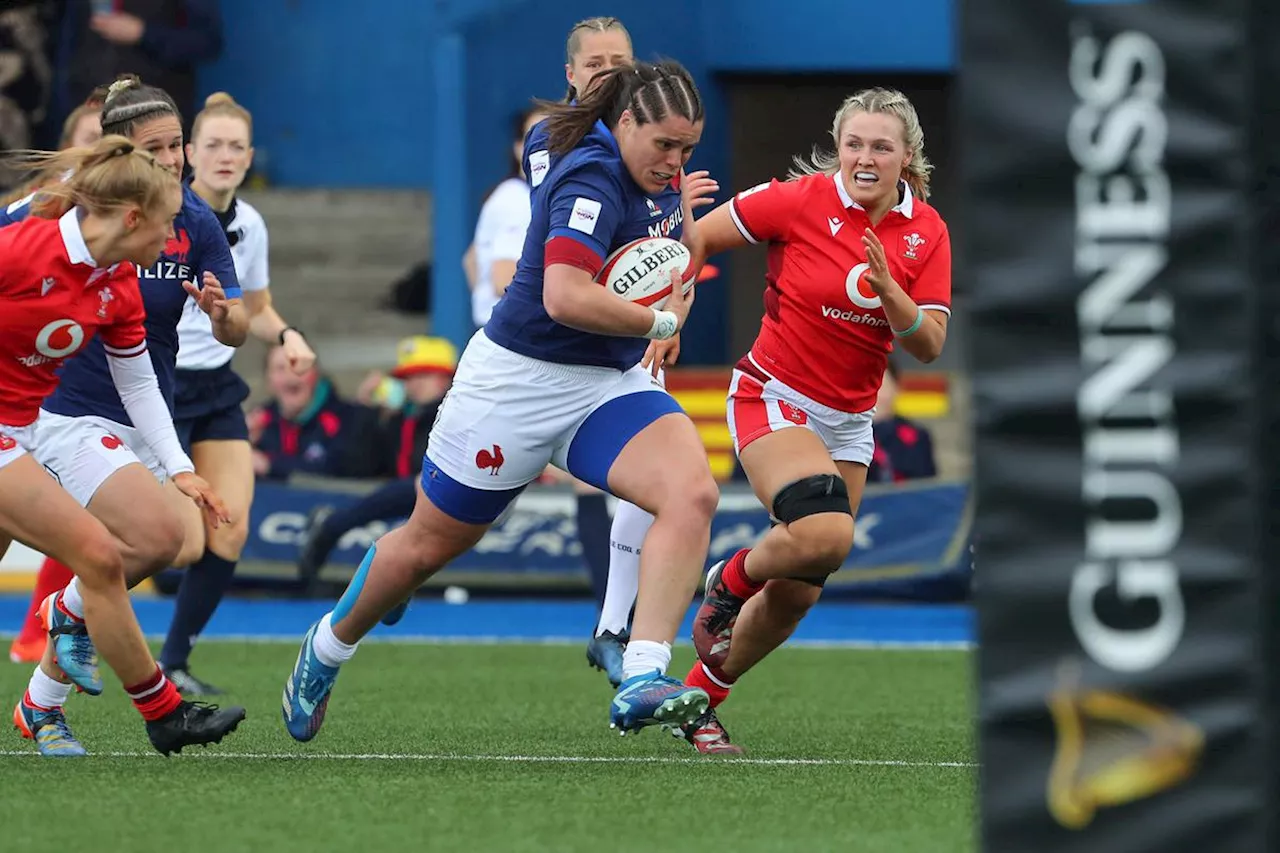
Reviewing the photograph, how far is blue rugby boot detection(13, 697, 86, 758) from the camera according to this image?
6.00 metres

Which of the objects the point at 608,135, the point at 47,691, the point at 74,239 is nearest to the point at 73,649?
the point at 47,691

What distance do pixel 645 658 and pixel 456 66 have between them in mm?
9818

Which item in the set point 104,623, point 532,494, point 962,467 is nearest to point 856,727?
point 104,623

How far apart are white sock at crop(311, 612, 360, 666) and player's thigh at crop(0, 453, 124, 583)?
0.76 meters

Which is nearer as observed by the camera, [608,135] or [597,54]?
[608,135]

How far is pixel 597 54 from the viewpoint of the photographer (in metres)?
7.04

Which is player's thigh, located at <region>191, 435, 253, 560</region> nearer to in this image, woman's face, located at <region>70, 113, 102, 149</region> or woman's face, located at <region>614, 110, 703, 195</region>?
woman's face, located at <region>70, 113, 102, 149</region>

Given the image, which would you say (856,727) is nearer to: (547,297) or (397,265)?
(547,297)

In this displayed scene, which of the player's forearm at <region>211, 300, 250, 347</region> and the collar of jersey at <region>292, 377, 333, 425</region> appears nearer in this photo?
the player's forearm at <region>211, 300, 250, 347</region>

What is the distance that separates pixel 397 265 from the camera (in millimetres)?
16812

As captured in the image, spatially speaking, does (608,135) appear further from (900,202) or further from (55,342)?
(55,342)

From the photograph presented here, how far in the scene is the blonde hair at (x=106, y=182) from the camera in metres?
5.54

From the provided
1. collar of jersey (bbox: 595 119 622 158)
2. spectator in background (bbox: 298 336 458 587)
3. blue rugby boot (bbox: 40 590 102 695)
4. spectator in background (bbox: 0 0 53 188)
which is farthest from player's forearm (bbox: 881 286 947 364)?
spectator in background (bbox: 0 0 53 188)

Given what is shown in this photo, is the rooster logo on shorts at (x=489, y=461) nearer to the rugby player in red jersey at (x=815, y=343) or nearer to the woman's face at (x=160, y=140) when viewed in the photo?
the rugby player in red jersey at (x=815, y=343)
